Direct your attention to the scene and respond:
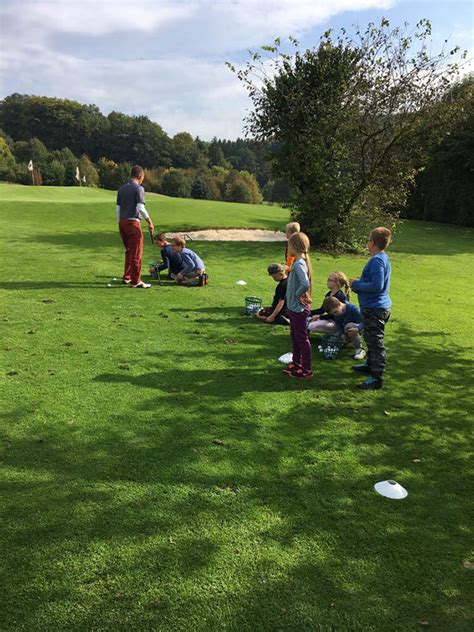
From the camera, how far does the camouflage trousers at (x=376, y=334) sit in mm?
5906

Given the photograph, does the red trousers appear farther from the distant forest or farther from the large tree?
the distant forest

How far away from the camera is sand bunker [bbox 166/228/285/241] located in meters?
22.0

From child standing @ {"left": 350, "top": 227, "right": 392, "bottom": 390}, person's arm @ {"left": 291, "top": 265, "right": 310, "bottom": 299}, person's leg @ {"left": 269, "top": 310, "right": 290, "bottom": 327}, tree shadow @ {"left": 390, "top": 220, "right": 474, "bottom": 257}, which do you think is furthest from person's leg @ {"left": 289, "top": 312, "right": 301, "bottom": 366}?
tree shadow @ {"left": 390, "top": 220, "right": 474, "bottom": 257}

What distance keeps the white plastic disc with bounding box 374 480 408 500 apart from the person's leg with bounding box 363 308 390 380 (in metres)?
2.18

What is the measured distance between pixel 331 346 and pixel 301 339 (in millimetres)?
1116

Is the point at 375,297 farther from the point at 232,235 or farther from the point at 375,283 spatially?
the point at 232,235

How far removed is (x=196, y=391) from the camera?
557 cm

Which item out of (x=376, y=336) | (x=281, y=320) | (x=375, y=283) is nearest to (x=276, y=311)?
(x=281, y=320)

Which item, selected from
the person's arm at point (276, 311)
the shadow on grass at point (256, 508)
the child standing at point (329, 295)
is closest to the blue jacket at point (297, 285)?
the shadow on grass at point (256, 508)

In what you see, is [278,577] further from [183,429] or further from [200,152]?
[200,152]

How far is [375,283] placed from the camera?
18.9ft

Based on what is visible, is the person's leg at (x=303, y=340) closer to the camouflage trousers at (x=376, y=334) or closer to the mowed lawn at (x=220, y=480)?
the mowed lawn at (x=220, y=480)

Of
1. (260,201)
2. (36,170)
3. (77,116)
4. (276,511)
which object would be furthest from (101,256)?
(77,116)

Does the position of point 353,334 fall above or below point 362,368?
A: above
